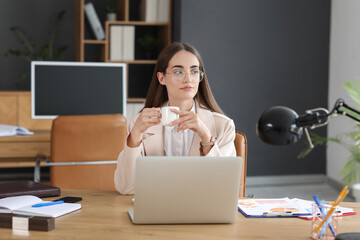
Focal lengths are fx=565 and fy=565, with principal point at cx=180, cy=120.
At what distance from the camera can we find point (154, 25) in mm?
5816

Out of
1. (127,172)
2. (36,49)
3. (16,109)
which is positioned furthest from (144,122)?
(36,49)

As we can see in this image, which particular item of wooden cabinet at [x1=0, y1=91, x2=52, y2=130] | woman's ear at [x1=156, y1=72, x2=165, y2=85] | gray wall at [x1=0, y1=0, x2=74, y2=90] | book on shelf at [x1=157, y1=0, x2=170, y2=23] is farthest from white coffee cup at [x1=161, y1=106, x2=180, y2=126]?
gray wall at [x1=0, y1=0, x2=74, y2=90]

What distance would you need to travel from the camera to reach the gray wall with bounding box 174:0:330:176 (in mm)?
5352

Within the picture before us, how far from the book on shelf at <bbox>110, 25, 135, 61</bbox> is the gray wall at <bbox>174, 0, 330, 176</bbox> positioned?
43 centimetres

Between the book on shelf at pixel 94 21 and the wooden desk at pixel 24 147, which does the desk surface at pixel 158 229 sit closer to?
the wooden desk at pixel 24 147

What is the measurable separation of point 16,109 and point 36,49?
1.15m

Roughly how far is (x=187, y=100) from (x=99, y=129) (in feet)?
2.94

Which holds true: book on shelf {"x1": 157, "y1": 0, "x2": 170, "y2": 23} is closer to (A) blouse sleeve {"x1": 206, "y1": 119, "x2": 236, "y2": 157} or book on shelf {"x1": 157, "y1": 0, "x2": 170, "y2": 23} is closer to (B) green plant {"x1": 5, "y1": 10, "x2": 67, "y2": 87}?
(B) green plant {"x1": 5, "y1": 10, "x2": 67, "y2": 87}

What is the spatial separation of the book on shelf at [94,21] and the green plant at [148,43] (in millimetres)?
405

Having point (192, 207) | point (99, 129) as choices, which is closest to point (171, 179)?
point (192, 207)

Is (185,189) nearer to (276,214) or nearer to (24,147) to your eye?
(276,214)

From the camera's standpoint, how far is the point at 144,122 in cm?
208

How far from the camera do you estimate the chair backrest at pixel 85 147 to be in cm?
303

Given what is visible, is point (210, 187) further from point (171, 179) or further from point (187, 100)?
point (187, 100)
